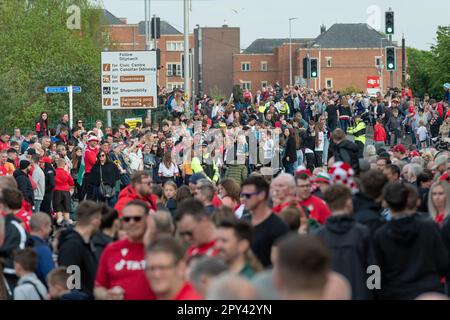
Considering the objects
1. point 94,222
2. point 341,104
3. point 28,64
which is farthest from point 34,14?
point 94,222

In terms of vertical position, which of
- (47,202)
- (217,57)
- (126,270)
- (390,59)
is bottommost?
(47,202)

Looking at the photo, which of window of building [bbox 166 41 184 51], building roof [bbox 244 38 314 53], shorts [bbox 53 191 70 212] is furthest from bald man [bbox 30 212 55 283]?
building roof [bbox 244 38 314 53]

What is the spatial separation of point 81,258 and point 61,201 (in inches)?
561

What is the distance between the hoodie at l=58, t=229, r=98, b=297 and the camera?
→ 429 inches

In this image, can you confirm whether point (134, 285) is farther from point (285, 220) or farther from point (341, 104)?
point (341, 104)

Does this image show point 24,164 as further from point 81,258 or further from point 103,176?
point 81,258

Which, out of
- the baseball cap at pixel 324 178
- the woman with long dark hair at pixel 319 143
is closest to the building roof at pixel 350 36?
the woman with long dark hair at pixel 319 143

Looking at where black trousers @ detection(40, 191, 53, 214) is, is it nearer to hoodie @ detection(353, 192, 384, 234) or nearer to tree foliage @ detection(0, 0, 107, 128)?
hoodie @ detection(353, 192, 384, 234)

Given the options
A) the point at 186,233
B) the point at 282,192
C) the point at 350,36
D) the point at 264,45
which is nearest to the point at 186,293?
the point at 186,233

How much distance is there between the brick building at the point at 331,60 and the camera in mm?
140625

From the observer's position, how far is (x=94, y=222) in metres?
11.1

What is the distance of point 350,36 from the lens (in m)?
145

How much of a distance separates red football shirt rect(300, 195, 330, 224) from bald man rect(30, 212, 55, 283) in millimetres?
2620

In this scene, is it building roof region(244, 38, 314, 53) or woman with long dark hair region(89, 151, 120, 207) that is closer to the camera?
woman with long dark hair region(89, 151, 120, 207)
